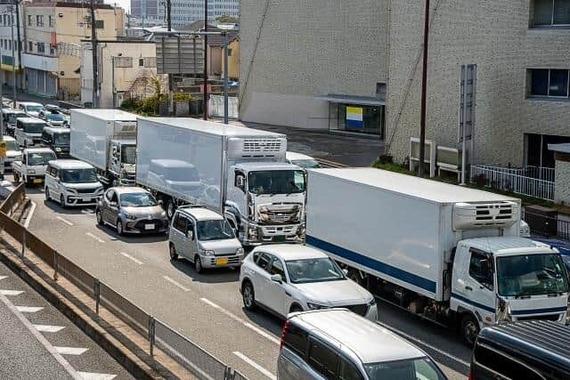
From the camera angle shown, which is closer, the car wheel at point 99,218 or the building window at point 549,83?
the car wheel at point 99,218

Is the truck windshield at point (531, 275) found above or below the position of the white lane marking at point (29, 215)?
above

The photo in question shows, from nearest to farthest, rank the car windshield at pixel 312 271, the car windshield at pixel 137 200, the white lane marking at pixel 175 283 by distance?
the car windshield at pixel 312 271
the white lane marking at pixel 175 283
the car windshield at pixel 137 200

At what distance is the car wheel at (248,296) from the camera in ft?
66.0

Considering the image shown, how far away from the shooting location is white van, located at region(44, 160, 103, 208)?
35.5 meters

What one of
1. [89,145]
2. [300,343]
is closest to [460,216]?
[300,343]

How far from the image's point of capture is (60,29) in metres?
97.1

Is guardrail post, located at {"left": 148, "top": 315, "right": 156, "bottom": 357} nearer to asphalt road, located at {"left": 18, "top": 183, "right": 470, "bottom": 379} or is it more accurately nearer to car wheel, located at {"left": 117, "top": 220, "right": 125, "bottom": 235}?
asphalt road, located at {"left": 18, "top": 183, "right": 470, "bottom": 379}

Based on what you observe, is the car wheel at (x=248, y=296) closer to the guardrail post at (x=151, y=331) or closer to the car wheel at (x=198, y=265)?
the car wheel at (x=198, y=265)

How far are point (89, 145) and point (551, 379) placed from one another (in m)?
33.5

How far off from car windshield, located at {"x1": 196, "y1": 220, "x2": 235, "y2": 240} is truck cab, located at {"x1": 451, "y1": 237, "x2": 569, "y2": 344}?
27.5 feet

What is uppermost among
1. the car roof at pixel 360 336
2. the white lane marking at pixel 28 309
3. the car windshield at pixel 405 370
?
the car roof at pixel 360 336

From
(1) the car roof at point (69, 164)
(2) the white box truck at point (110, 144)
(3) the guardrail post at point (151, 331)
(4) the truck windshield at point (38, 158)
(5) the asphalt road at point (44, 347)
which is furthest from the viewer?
(4) the truck windshield at point (38, 158)

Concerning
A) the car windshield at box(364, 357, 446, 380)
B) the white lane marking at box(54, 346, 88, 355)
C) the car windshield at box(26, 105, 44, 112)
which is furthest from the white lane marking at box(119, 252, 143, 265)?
the car windshield at box(26, 105, 44, 112)

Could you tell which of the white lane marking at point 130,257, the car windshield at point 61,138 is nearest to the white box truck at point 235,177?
the white lane marking at point 130,257
